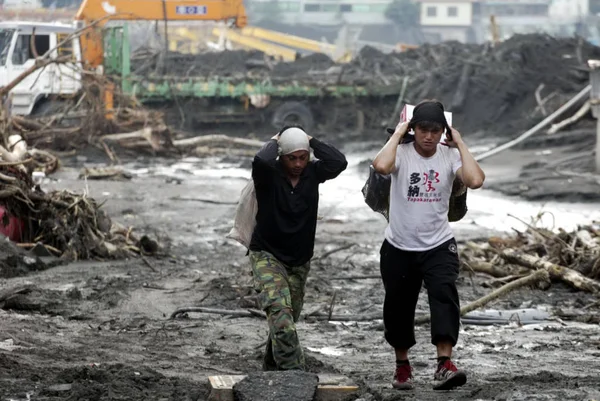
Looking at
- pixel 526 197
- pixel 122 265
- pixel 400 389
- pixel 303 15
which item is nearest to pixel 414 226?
pixel 400 389

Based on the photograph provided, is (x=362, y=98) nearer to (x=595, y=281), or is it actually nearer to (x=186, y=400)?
(x=595, y=281)

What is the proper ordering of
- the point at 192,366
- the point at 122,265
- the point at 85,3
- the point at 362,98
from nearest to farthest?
the point at 192,366 → the point at 122,265 → the point at 85,3 → the point at 362,98

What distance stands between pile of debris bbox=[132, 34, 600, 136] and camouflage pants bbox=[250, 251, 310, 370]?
78.7ft

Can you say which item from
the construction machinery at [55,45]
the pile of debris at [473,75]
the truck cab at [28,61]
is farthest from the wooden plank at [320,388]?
the pile of debris at [473,75]

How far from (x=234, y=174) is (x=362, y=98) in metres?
9.42

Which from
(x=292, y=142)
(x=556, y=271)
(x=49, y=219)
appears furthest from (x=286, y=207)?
(x=49, y=219)

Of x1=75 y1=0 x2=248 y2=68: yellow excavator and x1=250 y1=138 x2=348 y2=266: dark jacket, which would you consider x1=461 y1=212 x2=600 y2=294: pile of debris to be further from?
x1=75 y1=0 x2=248 y2=68: yellow excavator

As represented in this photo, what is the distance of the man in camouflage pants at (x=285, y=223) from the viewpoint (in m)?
6.82

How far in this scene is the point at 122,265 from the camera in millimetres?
12703

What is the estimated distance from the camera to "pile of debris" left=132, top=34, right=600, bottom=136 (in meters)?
32.3

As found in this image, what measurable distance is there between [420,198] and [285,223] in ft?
2.87

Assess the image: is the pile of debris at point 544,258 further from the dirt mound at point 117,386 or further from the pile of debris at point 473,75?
the pile of debris at point 473,75

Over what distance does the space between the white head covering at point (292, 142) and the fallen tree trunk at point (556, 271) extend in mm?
5029

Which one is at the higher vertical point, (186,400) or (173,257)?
(186,400)
